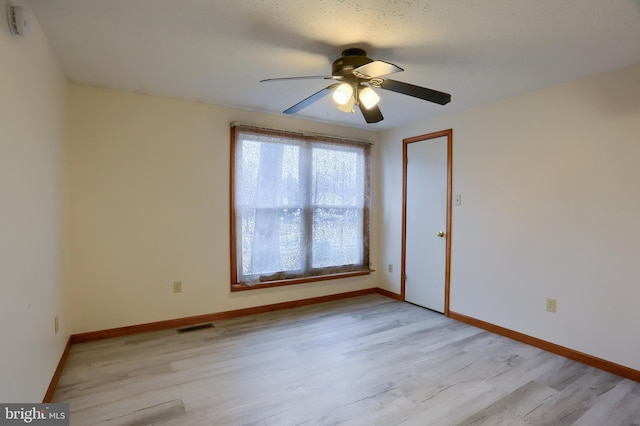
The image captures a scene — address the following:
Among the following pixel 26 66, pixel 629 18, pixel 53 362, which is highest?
pixel 629 18

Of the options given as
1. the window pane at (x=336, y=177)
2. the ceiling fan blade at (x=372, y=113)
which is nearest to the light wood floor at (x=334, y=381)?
the window pane at (x=336, y=177)

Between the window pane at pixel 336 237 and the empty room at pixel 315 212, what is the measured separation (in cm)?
3

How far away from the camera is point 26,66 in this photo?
5.44ft

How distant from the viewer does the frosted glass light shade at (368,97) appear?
85.3 inches

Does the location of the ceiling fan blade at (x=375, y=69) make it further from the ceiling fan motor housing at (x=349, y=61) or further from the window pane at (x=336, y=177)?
the window pane at (x=336, y=177)

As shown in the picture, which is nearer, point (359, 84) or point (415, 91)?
point (415, 91)

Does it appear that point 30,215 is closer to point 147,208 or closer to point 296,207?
point 147,208

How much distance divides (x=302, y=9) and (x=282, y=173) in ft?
7.04

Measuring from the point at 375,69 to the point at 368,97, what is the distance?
0.29 meters

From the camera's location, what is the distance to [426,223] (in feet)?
12.7

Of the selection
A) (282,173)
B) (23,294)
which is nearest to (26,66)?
(23,294)

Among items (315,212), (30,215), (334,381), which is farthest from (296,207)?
(30,215)

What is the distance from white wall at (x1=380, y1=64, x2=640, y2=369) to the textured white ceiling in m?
0.32

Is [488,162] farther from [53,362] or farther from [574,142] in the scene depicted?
[53,362]
